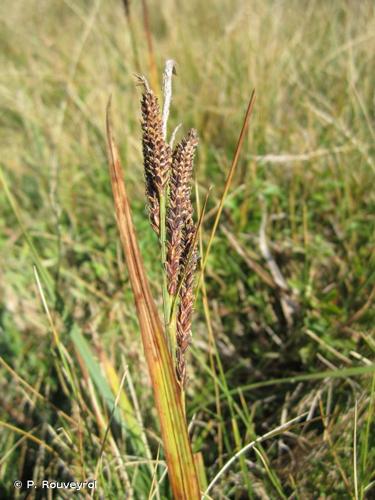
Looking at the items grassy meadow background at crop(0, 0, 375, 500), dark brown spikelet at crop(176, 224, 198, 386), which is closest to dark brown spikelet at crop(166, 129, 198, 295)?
dark brown spikelet at crop(176, 224, 198, 386)

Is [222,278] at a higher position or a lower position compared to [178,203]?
lower

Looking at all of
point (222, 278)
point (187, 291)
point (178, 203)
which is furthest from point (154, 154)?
point (222, 278)

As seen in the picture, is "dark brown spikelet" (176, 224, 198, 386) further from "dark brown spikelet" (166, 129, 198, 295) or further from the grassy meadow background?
the grassy meadow background

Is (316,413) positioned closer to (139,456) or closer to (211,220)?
(139,456)

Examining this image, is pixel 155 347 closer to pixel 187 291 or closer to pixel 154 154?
pixel 187 291

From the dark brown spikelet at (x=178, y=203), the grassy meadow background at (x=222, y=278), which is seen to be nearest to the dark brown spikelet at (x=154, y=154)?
the dark brown spikelet at (x=178, y=203)

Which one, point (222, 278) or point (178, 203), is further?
point (222, 278)

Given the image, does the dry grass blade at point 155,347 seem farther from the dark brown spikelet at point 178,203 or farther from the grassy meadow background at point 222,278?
the grassy meadow background at point 222,278
